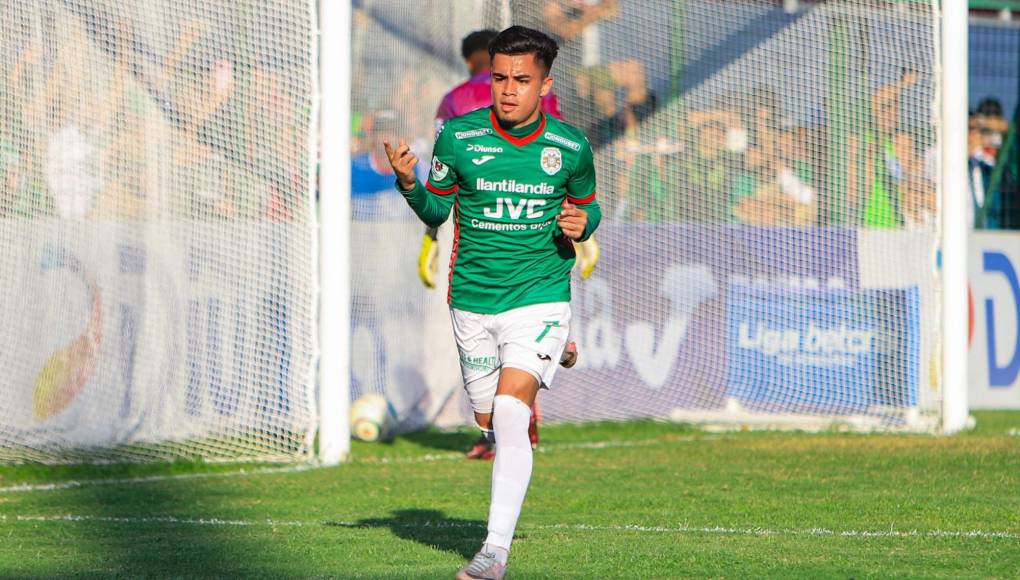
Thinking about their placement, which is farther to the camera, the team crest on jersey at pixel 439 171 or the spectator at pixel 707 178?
the spectator at pixel 707 178

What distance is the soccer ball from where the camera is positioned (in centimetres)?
1041

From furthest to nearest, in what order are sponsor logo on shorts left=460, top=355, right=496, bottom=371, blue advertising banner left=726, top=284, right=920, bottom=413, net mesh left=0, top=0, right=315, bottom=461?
blue advertising banner left=726, top=284, right=920, bottom=413 → net mesh left=0, top=0, right=315, bottom=461 → sponsor logo on shorts left=460, top=355, right=496, bottom=371

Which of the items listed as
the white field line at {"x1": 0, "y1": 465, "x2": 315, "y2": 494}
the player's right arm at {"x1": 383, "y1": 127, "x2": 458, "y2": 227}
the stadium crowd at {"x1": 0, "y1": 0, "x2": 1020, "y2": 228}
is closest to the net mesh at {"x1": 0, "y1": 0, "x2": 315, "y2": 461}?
the stadium crowd at {"x1": 0, "y1": 0, "x2": 1020, "y2": 228}

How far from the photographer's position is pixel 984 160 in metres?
13.7

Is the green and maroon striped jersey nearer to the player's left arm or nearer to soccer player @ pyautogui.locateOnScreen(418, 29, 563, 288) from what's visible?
the player's left arm

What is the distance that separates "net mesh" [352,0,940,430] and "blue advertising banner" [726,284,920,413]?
0.6 inches

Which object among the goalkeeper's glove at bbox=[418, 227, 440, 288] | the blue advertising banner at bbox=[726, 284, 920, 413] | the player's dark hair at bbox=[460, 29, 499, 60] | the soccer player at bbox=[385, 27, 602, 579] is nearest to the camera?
the soccer player at bbox=[385, 27, 602, 579]

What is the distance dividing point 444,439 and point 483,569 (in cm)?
624

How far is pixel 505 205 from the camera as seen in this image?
5.49 meters

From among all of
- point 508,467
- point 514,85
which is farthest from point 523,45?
point 508,467

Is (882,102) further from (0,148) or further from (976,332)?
(0,148)

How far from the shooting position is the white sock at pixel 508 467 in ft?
16.1

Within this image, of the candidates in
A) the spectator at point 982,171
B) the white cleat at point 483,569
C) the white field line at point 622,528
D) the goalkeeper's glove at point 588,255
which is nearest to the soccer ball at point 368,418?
the goalkeeper's glove at point 588,255

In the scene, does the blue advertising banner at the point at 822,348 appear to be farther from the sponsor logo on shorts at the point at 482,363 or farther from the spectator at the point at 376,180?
the sponsor logo on shorts at the point at 482,363
